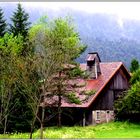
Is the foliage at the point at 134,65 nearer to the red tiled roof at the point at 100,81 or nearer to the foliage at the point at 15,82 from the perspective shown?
the red tiled roof at the point at 100,81

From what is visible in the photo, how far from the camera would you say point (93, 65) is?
31.0m

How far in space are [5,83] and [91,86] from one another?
10889 mm

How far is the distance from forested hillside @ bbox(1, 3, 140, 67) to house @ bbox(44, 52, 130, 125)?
29.3 meters

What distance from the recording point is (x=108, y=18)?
81875mm

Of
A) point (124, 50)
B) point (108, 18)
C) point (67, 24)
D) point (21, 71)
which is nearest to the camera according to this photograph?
point (21, 71)

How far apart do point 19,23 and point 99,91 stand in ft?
21.2

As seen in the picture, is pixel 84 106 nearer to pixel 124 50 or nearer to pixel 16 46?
pixel 16 46

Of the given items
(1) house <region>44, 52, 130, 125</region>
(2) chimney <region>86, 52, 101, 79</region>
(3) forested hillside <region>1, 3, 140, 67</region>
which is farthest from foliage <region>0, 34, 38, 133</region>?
(3) forested hillside <region>1, 3, 140, 67</region>

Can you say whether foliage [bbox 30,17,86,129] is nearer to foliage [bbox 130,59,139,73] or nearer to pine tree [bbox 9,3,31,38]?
pine tree [bbox 9,3,31,38]

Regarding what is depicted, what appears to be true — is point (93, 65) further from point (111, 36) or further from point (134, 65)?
point (111, 36)

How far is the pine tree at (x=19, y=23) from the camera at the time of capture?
2786 cm

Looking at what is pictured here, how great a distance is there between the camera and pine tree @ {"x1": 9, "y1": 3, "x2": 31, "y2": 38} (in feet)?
91.4

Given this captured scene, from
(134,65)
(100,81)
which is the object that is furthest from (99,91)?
(134,65)

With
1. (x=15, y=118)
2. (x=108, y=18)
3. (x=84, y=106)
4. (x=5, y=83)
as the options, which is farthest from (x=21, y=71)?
(x=108, y=18)
